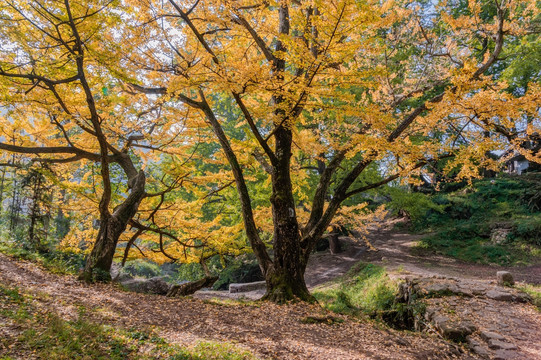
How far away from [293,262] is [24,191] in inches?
247

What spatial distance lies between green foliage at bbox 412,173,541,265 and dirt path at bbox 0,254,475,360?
8651mm

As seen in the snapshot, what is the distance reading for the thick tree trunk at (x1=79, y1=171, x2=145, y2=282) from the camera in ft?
16.4

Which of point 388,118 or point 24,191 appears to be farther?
point 24,191

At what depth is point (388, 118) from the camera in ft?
13.8

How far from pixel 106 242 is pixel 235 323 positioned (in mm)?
2805

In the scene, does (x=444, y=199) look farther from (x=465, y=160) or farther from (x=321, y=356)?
(x=321, y=356)

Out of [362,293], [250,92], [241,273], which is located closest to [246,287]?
[241,273]

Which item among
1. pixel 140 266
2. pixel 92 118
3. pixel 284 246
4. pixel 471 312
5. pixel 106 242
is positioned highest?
pixel 92 118

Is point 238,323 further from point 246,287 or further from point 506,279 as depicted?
point 246,287

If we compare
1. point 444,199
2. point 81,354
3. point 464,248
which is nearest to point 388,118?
point 81,354

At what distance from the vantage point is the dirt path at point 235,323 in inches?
125

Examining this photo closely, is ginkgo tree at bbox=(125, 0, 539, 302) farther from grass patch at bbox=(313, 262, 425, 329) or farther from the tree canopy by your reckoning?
grass patch at bbox=(313, 262, 425, 329)

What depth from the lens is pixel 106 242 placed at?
17.2 feet

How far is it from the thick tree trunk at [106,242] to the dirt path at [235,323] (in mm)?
288
